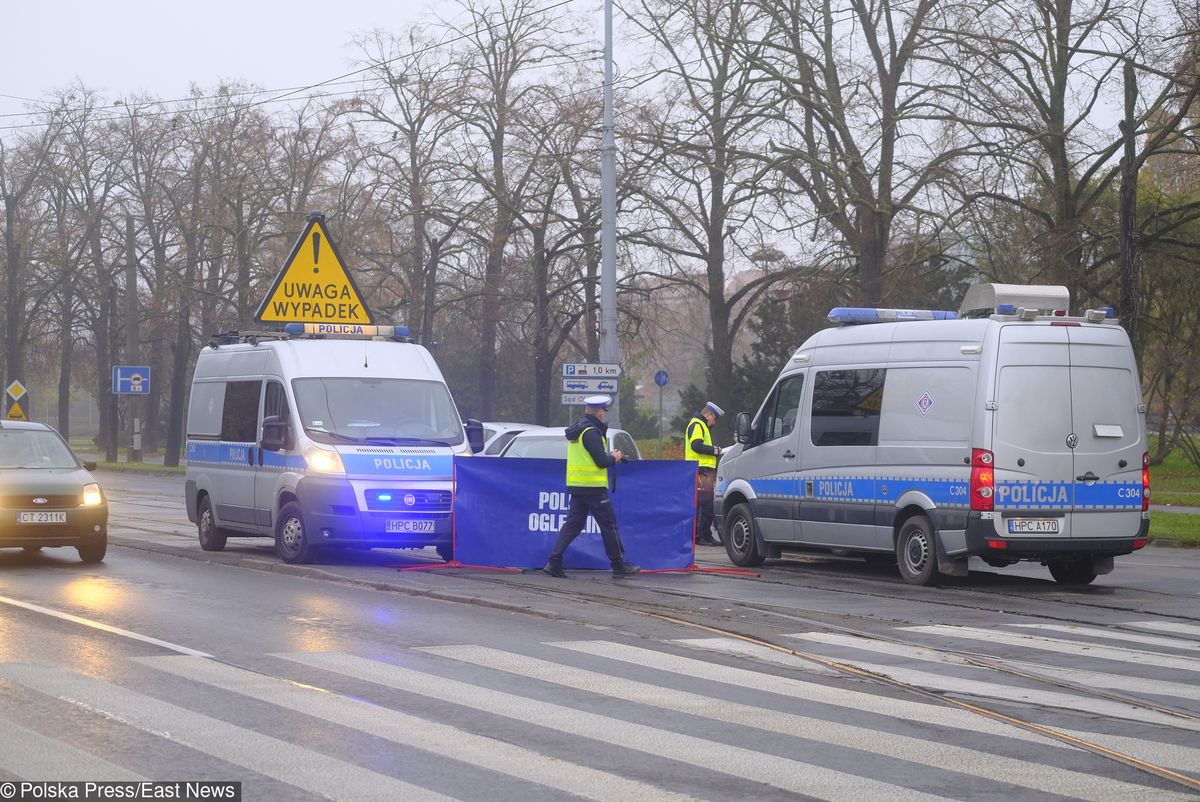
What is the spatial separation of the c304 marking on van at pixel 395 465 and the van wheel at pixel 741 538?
11.1ft

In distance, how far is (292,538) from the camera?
55.3 feet

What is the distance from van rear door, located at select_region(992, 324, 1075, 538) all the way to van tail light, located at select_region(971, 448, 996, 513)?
2.3 inches

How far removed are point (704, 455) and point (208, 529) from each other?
6454 mm

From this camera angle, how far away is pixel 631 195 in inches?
1395

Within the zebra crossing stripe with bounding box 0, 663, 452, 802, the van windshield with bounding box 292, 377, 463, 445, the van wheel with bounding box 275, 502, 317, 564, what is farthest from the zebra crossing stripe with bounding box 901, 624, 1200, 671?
the van wheel with bounding box 275, 502, 317, 564

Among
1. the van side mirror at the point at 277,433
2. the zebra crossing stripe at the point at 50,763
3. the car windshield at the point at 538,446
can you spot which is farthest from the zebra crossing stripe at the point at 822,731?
the car windshield at the point at 538,446

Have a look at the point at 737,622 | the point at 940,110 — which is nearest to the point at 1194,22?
the point at 940,110

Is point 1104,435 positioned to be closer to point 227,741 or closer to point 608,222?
point 227,741

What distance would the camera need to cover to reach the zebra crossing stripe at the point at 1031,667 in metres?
9.02

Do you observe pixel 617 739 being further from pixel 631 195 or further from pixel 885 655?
pixel 631 195

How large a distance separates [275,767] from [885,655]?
4937 millimetres

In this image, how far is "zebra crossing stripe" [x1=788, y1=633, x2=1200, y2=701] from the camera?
9.02 meters

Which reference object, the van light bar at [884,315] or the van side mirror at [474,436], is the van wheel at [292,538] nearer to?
the van side mirror at [474,436]

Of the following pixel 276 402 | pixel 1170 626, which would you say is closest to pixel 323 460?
pixel 276 402
